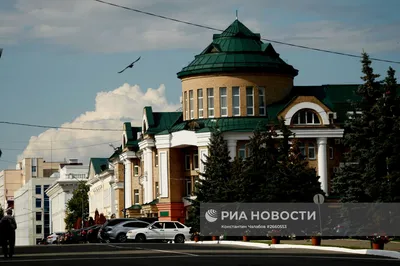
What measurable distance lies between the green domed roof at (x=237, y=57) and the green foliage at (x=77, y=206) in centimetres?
5453

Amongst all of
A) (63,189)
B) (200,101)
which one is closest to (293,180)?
(200,101)

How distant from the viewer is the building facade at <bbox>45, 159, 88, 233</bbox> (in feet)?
574

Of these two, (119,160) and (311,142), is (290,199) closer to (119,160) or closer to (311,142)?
(311,142)

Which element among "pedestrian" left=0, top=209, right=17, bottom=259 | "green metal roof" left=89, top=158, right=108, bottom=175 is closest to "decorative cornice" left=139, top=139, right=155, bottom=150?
"green metal roof" left=89, top=158, right=108, bottom=175

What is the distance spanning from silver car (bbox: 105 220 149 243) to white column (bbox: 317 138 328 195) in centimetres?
2969

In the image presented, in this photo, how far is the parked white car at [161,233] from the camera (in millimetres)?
66438

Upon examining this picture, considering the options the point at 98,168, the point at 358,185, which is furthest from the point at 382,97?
the point at 98,168

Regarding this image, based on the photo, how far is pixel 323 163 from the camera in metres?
95.4

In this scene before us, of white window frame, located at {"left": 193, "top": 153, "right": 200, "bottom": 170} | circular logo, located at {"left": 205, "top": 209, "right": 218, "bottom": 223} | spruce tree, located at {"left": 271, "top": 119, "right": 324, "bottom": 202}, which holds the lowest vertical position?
circular logo, located at {"left": 205, "top": 209, "right": 218, "bottom": 223}

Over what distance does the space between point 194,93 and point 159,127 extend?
295 inches

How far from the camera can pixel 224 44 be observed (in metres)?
98.6

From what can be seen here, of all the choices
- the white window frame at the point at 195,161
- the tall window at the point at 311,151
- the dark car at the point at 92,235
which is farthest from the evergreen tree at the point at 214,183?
the white window frame at the point at 195,161

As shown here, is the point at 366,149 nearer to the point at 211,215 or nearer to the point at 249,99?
the point at 211,215

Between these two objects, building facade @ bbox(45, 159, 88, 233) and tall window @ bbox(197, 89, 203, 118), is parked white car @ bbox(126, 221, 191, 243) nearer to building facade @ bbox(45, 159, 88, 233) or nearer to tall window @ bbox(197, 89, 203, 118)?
tall window @ bbox(197, 89, 203, 118)
